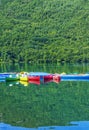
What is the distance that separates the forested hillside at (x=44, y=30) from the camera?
3878 inches

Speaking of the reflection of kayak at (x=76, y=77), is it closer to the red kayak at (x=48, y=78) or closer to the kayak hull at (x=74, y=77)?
the kayak hull at (x=74, y=77)

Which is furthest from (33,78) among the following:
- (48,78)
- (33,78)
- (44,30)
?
(44,30)

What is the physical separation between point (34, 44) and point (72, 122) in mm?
93165

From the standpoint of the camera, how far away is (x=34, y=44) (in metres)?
108

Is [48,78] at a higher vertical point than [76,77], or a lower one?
higher

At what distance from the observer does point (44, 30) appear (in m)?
120

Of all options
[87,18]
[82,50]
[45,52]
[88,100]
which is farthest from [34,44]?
[88,100]

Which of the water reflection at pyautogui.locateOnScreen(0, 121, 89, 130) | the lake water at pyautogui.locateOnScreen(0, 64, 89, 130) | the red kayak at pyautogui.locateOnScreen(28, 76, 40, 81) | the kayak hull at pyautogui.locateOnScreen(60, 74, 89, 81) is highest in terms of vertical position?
the water reflection at pyautogui.locateOnScreen(0, 121, 89, 130)

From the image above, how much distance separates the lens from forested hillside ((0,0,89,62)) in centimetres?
9850

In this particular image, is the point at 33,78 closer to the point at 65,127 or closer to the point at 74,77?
the point at 74,77

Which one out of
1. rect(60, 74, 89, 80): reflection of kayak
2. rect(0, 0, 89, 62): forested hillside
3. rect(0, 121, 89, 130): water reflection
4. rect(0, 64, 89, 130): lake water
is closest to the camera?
rect(0, 121, 89, 130): water reflection

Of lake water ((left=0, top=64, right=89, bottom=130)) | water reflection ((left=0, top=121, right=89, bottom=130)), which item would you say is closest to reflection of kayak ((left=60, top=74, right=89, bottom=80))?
lake water ((left=0, top=64, right=89, bottom=130))

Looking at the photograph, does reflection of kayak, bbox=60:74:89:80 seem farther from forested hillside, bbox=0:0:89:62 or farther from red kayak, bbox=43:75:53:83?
forested hillside, bbox=0:0:89:62

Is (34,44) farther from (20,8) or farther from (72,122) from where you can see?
(72,122)
